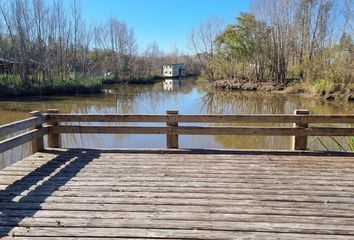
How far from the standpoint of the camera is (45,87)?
29.2 metres

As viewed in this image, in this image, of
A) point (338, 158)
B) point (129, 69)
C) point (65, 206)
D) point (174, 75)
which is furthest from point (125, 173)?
point (174, 75)

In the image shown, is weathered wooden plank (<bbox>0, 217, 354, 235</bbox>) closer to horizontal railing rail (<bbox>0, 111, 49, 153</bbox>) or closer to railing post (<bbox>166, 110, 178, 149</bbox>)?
horizontal railing rail (<bbox>0, 111, 49, 153</bbox>)

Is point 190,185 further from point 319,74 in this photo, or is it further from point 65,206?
point 319,74

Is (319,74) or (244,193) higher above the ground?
(319,74)

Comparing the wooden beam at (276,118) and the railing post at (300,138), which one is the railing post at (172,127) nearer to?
the wooden beam at (276,118)

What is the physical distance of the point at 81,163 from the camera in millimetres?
5488

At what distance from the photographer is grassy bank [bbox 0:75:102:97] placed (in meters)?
27.0

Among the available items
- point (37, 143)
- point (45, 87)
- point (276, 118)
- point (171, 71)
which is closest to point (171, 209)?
point (276, 118)

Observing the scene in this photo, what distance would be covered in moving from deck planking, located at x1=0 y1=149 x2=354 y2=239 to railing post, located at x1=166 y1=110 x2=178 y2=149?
1.59 ft

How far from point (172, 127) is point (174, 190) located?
2237mm

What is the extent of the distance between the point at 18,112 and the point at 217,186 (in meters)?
16.6

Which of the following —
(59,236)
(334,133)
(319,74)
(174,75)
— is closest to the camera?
(59,236)

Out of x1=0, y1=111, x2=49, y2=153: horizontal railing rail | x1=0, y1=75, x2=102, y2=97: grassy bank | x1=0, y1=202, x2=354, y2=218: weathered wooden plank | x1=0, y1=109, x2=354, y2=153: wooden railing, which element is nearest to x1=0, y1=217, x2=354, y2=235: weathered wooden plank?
x1=0, y1=202, x2=354, y2=218: weathered wooden plank

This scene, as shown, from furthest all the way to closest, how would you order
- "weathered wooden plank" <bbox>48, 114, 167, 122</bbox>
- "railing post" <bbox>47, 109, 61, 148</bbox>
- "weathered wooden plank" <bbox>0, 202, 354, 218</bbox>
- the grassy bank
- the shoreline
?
the grassy bank
the shoreline
"railing post" <bbox>47, 109, 61, 148</bbox>
"weathered wooden plank" <bbox>48, 114, 167, 122</bbox>
"weathered wooden plank" <bbox>0, 202, 354, 218</bbox>
